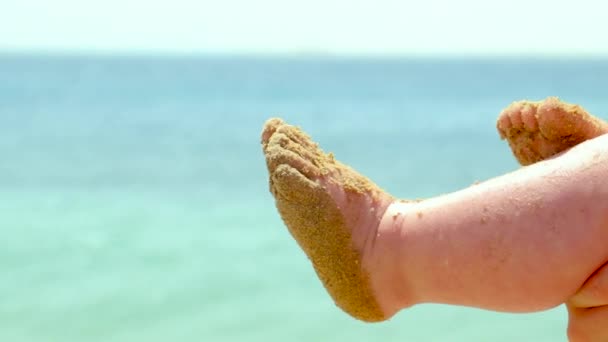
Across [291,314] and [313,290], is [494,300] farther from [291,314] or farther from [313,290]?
[313,290]

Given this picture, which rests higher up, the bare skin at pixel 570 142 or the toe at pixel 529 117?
the toe at pixel 529 117

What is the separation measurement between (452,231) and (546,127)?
258mm

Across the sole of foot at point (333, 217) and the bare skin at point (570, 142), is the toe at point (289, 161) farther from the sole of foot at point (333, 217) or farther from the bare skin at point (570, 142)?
the bare skin at point (570, 142)

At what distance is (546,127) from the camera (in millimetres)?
1626

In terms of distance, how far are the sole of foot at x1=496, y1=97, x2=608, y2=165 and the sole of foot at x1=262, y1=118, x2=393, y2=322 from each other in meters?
0.26

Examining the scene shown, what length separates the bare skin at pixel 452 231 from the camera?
1.45 meters

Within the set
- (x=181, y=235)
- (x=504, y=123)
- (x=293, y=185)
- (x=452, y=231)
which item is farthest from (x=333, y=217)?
(x=181, y=235)

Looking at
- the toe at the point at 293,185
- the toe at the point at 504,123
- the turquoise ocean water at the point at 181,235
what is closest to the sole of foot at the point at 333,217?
the toe at the point at 293,185

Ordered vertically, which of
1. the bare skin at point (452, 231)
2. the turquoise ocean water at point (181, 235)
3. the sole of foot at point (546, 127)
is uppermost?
the turquoise ocean water at point (181, 235)

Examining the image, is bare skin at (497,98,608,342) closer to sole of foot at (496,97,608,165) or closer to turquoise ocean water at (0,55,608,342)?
sole of foot at (496,97,608,165)

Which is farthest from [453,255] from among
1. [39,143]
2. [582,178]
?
[39,143]

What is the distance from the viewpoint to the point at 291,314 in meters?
4.21

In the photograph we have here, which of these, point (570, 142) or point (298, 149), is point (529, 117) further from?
point (298, 149)

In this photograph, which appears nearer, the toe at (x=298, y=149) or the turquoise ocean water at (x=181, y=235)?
the toe at (x=298, y=149)
